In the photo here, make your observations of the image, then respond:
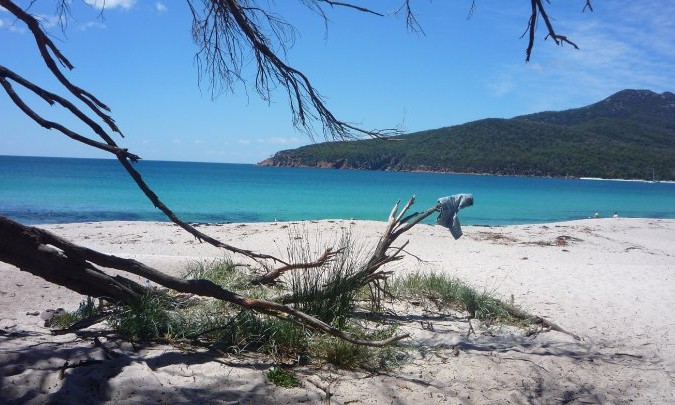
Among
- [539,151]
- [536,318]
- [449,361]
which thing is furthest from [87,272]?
[539,151]

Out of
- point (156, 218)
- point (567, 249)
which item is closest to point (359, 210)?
point (156, 218)

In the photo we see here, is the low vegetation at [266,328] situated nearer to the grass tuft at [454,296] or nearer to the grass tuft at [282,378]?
the grass tuft at [282,378]

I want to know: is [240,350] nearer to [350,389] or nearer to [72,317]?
[350,389]

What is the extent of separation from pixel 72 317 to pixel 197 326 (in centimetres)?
131

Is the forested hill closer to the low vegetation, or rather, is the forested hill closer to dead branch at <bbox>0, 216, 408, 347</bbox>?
the low vegetation

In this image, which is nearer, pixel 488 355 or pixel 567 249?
pixel 488 355

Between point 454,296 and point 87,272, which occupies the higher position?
point 87,272

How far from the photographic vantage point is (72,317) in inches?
193

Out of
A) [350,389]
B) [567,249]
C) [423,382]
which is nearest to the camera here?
[350,389]

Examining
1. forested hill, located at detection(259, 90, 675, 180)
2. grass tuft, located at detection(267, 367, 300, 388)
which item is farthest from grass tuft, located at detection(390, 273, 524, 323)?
forested hill, located at detection(259, 90, 675, 180)

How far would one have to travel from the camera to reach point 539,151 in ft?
308

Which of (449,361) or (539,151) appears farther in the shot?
(539,151)

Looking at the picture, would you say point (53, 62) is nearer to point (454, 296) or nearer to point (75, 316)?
point (75, 316)

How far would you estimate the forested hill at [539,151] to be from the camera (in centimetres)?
8888
